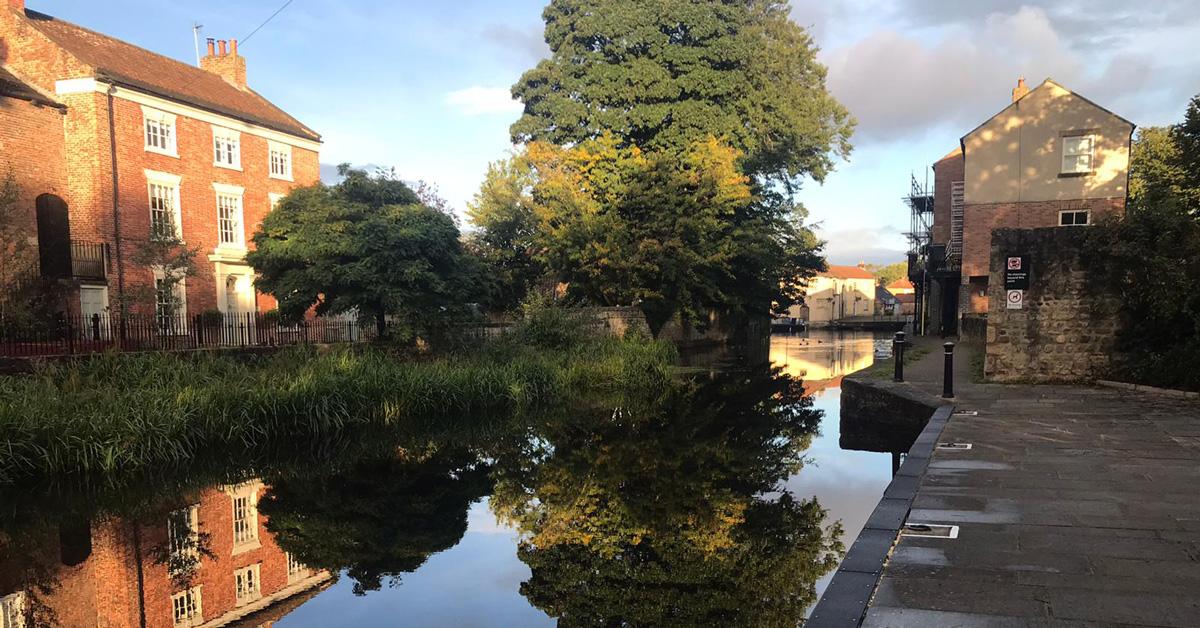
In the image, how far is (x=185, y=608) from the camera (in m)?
4.98

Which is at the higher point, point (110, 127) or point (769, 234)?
A: point (110, 127)

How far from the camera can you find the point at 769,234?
2695cm

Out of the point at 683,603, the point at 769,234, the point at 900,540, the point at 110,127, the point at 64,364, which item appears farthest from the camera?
the point at 769,234

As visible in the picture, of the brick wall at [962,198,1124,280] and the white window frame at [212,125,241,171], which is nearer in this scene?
the brick wall at [962,198,1124,280]

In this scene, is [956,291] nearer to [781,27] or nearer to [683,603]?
[781,27]

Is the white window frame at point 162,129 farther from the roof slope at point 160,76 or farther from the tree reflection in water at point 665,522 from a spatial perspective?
the tree reflection in water at point 665,522

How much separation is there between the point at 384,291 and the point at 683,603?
11492mm

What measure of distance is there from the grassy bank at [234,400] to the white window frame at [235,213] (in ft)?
38.5

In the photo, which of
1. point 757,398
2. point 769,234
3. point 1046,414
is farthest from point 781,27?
point 1046,414

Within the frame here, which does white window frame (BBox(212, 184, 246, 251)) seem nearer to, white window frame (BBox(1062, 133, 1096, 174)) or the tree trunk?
the tree trunk

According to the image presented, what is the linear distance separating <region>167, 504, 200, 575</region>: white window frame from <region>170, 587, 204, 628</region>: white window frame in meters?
0.65

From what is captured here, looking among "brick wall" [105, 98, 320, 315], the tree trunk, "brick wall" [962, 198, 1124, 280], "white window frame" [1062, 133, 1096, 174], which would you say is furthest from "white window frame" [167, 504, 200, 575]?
"white window frame" [1062, 133, 1096, 174]

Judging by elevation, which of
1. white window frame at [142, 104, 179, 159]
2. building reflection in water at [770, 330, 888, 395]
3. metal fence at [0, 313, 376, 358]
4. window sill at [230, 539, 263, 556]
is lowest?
building reflection in water at [770, 330, 888, 395]

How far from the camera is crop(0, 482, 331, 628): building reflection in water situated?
4816mm
